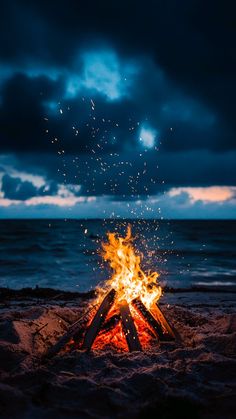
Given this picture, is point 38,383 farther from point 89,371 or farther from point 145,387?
point 145,387

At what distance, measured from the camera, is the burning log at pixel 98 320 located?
632cm

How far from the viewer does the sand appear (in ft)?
14.5

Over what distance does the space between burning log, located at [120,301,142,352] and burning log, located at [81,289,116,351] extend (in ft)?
0.82

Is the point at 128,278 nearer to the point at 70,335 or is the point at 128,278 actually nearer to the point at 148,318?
the point at 148,318

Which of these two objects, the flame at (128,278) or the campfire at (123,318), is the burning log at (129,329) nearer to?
the campfire at (123,318)

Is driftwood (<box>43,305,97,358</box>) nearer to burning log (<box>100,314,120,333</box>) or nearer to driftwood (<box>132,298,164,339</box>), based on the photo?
burning log (<box>100,314,120,333</box>)

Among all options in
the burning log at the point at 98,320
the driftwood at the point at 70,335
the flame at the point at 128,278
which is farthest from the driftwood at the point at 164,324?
the driftwood at the point at 70,335

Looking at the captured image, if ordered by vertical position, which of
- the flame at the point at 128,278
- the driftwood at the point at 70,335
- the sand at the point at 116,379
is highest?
the flame at the point at 128,278

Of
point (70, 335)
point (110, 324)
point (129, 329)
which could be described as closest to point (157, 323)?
point (129, 329)

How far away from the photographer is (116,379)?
5.11 m

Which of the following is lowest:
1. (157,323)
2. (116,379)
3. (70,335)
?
(116,379)

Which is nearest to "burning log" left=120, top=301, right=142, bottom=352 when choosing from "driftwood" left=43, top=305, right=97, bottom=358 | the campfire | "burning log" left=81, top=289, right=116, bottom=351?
the campfire

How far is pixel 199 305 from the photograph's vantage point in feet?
38.3

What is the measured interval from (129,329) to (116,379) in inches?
58.2
